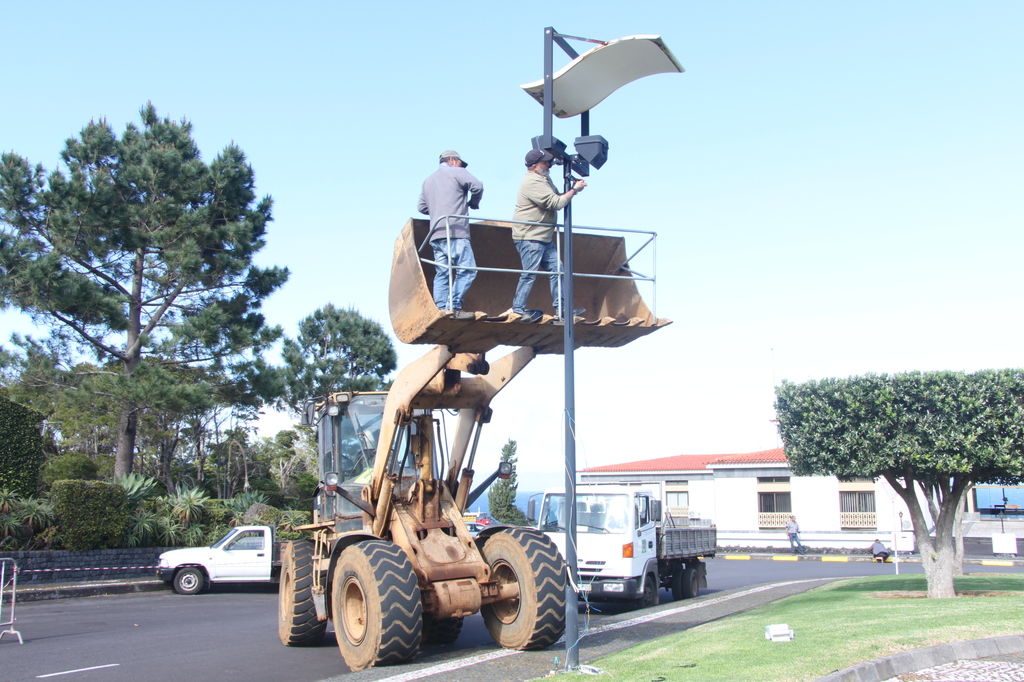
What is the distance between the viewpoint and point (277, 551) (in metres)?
21.1

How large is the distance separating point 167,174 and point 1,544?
34.7 ft

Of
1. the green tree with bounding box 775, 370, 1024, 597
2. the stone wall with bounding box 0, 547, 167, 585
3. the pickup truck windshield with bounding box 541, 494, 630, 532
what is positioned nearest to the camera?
the green tree with bounding box 775, 370, 1024, 597

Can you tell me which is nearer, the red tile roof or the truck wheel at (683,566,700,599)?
the truck wheel at (683,566,700,599)

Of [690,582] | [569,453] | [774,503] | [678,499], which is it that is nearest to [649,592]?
[690,582]

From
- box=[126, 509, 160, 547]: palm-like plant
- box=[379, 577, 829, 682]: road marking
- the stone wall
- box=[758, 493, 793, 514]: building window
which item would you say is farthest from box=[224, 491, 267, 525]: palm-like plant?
box=[758, 493, 793, 514]: building window

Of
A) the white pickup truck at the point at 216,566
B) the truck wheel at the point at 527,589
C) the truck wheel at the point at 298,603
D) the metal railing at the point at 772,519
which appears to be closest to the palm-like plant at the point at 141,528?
the white pickup truck at the point at 216,566

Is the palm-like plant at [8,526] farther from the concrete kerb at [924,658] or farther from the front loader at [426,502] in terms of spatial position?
the concrete kerb at [924,658]

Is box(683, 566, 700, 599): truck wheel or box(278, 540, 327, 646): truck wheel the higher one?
box(278, 540, 327, 646): truck wheel

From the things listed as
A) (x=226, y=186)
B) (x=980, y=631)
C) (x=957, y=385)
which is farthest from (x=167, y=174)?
(x=980, y=631)

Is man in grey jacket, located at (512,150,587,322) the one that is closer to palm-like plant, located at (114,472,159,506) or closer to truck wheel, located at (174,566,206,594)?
truck wheel, located at (174,566,206,594)

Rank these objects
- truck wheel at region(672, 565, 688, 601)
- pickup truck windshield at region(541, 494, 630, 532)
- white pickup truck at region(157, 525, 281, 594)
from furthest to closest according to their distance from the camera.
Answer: white pickup truck at region(157, 525, 281, 594), truck wheel at region(672, 565, 688, 601), pickup truck windshield at region(541, 494, 630, 532)

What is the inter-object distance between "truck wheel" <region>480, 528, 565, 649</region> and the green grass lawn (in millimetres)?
705

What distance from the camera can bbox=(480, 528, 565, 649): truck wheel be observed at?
926 centimetres

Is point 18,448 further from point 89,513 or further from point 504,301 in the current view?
point 504,301
